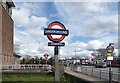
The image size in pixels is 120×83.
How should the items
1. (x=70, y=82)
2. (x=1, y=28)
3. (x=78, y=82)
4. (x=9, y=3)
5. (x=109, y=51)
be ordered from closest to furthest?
(x=109, y=51)
(x=78, y=82)
(x=70, y=82)
(x=1, y=28)
(x=9, y=3)

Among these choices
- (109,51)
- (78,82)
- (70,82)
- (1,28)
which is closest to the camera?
(109,51)

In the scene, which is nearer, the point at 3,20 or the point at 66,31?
the point at 66,31

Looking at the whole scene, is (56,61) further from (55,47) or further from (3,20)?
(3,20)

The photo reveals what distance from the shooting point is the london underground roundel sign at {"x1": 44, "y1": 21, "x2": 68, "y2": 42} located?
29.7ft

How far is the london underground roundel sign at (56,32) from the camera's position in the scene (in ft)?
29.7

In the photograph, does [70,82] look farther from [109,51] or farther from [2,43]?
[2,43]

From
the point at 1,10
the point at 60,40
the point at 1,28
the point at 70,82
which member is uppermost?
the point at 1,10

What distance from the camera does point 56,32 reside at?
908cm

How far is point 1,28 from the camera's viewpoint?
4991cm

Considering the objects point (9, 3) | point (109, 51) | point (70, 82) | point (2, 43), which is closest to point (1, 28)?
point (2, 43)

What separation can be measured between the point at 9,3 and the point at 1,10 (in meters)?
15.9

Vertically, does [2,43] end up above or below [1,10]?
below

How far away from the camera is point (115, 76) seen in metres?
21.4

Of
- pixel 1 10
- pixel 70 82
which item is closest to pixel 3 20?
pixel 1 10
